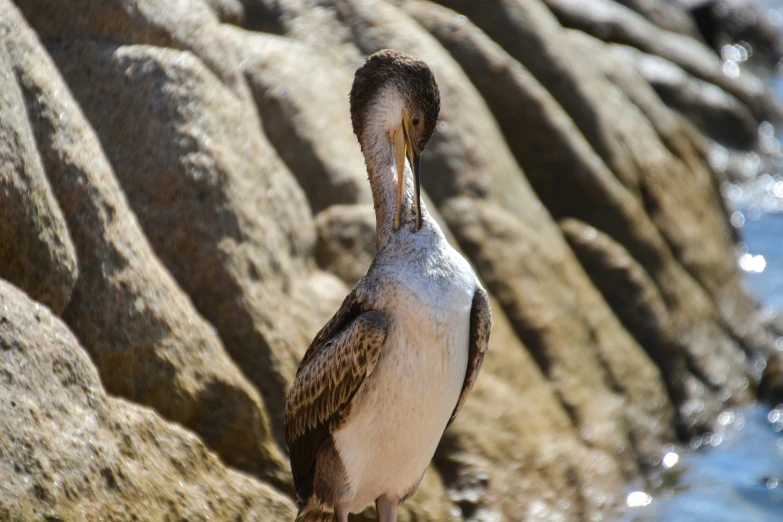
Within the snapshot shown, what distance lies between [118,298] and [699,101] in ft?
35.9

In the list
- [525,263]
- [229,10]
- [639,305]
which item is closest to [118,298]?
[229,10]

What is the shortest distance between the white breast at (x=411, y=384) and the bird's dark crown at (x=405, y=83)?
2.57 feet

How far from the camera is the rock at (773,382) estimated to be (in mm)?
10570

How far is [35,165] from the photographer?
572cm

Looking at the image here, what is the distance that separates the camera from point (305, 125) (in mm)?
8008

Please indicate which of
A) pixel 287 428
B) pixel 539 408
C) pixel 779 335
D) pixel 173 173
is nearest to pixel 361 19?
pixel 173 173

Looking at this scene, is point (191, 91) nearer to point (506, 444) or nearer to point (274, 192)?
point (274, 192)

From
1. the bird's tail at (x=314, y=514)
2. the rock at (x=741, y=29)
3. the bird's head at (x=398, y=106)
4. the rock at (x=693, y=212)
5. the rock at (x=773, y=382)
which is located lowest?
the rock at (x=741, y=29)

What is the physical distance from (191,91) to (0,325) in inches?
100

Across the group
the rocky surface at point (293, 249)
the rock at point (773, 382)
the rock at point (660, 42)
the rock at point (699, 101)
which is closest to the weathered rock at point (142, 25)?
the rocky surface at point (293, 249)

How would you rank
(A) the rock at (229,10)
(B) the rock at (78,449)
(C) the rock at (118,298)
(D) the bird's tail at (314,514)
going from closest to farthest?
(B) the rock at (78,449) < (D) the bird's tail at (314,514) < (C) the rock at (118,298) < (A) the rock at (229,10)

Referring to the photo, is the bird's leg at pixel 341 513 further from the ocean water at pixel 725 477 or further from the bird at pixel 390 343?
the ocean water at pixel 725 477

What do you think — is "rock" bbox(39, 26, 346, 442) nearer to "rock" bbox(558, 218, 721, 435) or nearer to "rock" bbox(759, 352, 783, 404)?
"rock" bbox(558, 218, 721, 435)

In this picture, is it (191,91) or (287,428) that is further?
(191,91)
